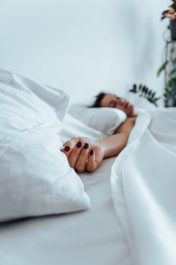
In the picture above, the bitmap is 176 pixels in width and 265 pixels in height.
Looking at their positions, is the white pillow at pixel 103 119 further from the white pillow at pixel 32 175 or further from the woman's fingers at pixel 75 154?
the white pillow at pixel 32 175

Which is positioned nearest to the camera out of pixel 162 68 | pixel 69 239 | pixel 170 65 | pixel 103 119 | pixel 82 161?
pixel 69 239

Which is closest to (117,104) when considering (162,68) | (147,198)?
(162,68)

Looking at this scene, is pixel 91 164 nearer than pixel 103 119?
Yes

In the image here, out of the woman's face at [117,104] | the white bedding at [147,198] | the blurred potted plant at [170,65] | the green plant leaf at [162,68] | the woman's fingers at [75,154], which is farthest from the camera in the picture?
the green plant leaf at [162,68]

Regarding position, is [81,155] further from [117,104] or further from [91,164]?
[117,104]

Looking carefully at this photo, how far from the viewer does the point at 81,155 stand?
0.80m

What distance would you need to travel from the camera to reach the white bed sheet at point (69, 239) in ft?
1.48

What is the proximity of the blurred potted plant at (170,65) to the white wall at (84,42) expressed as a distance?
3.9 inches

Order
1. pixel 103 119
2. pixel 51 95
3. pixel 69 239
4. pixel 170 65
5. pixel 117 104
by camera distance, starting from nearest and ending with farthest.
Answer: pixel 69 239 < pixel 51 95 < pixel 103 119 < pixel 117 104 < pixel 170 65

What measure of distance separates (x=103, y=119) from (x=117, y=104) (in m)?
0.28

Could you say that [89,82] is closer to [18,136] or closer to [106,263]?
[18,136]

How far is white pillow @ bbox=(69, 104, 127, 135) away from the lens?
135 centimetres

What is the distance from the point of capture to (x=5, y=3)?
4.22 ft

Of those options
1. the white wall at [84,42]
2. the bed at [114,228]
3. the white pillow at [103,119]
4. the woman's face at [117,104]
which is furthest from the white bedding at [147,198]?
the white wall at [84,42]
